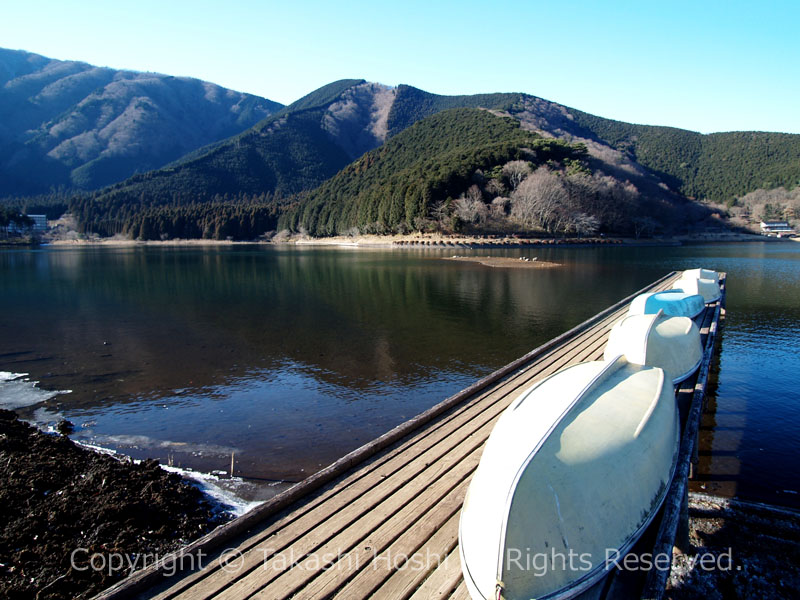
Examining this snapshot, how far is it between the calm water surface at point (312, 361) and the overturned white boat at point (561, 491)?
446 cm

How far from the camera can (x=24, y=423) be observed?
1012 cm

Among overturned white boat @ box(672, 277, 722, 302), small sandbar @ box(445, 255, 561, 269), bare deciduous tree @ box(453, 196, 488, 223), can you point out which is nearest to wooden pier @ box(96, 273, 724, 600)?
overturned white boat @ box(672, 277, 722, 302)

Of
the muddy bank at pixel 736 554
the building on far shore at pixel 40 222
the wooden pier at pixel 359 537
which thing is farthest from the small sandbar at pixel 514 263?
the building on far shore at pixel 40 222

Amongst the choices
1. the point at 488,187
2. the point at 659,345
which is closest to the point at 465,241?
the point at 488,187

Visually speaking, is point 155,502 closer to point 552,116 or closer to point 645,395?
point 645,395

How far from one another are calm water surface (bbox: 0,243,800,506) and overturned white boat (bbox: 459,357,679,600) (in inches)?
176

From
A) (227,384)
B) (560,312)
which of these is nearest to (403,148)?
(560,312)

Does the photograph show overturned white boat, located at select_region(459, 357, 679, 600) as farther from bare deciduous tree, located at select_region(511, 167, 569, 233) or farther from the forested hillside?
the forested hillside

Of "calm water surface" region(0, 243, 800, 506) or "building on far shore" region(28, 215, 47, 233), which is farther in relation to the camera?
"building on far shore" region(28, 215, 47, 233)

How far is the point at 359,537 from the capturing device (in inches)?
177

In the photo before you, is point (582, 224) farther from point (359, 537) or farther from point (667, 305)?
point (359, 537)

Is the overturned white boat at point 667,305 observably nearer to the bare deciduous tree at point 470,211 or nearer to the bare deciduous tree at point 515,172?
the bare deciduous tree at point 470,211

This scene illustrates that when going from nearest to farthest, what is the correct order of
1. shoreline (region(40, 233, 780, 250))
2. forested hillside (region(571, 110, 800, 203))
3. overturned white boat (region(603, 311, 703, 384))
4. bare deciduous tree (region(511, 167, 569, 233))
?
overturned white boat (region(603, 311, 703, 384))
shoreline (region(40, 233, 780, 250))
bare deciduous tree (region(511, 167, 569, 233))
forested hillside (region(571, 110, 800, 203))

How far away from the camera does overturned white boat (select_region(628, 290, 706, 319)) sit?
13.1m
